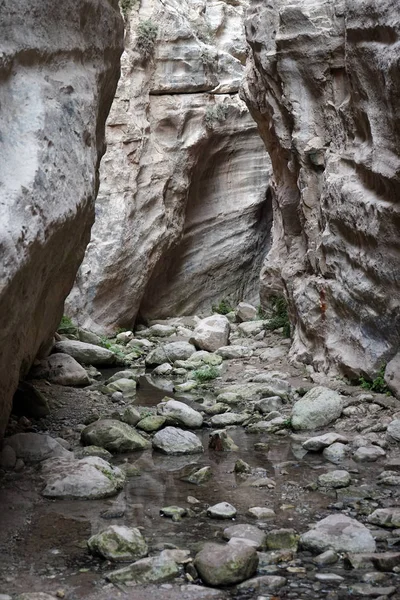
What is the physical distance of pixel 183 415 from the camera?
863 centimetres

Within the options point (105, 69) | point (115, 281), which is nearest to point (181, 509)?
point (105, 69)

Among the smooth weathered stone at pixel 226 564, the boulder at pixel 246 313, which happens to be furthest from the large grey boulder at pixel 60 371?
the boulder at pixel 246 313

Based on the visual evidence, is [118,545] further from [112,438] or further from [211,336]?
[211,336]

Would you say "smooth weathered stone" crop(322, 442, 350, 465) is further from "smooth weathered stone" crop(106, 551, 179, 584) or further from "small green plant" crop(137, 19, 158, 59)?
"small green plant" crop(137, 19, 158, 59)

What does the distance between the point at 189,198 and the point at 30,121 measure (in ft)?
42.7

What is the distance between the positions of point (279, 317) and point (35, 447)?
786cm

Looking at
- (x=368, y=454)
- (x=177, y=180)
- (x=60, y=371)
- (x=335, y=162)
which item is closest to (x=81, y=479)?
(x=368, y=454)

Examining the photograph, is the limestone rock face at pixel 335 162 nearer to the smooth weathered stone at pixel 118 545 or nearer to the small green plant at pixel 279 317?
the small green plant at pixel 279 317

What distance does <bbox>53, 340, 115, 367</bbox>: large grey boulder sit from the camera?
1213 cm

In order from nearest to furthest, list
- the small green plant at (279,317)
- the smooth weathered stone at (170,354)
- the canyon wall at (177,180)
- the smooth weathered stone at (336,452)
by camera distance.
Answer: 1. the smooth weathered stone at (336,452)
2. the smooth weathered stone at (170,354)
3. the small green plant at (279,317)
4. the canyon wall at (177,180)

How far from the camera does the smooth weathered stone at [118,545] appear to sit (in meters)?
4.86

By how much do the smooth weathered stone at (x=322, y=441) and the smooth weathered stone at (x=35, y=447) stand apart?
7.44 ft

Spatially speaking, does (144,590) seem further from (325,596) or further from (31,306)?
(31,306)

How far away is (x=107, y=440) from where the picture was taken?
757 cm
